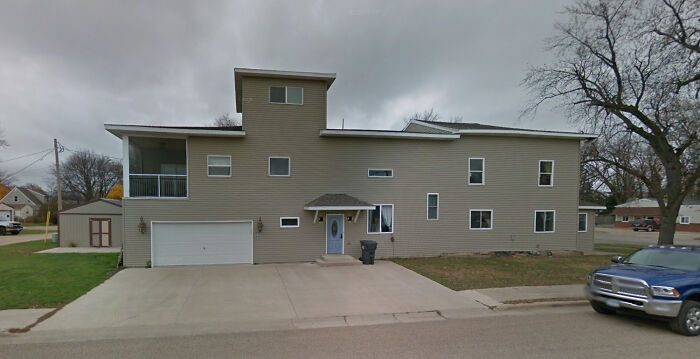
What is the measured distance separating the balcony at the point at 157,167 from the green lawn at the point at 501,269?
10.1 m

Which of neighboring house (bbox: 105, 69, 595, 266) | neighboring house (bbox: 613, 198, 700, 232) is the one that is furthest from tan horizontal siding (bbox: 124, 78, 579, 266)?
neighboring house (bbox: 613, 198, 700, 232)

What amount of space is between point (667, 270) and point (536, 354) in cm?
435

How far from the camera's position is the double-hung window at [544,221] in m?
16.3

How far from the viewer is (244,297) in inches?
334

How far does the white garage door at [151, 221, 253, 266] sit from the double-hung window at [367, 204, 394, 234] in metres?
5.29

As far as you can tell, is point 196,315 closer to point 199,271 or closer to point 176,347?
point 176,347

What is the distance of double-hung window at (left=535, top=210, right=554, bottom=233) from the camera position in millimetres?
16266

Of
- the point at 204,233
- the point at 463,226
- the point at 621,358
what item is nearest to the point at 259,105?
the point at 204,233

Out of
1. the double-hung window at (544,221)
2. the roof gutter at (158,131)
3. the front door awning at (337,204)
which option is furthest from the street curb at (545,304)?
the roof gutter at (158,131)

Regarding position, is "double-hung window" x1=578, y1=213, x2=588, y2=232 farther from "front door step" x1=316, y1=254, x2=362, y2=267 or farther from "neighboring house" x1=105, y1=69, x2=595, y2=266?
"front door step" x1=316, y1=254, x2=362, y2=267

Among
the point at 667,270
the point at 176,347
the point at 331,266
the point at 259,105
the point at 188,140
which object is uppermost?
the point at 259,105

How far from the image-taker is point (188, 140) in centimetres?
1283

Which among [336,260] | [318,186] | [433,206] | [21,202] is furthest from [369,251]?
[21,202]

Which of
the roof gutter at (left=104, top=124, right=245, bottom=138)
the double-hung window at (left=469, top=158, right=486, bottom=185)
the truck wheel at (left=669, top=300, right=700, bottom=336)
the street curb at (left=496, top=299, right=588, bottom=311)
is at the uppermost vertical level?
the roof gutter at (left=104, top=124, right=245, bottom=138)
